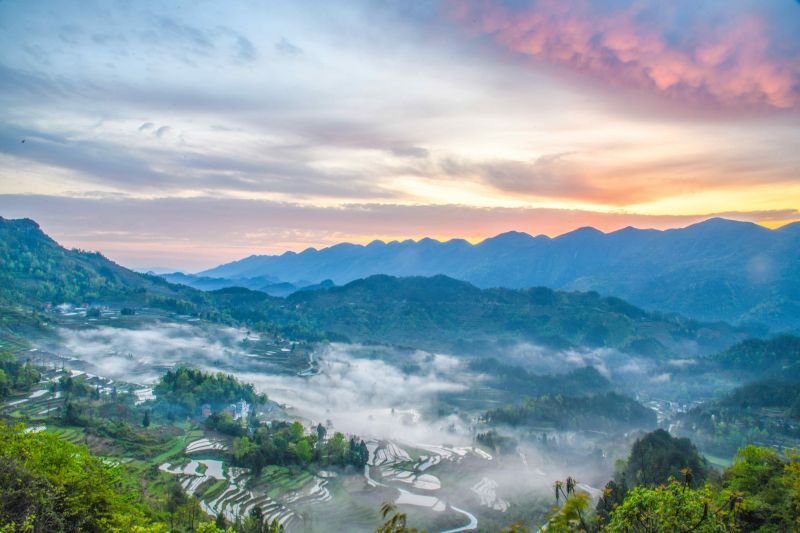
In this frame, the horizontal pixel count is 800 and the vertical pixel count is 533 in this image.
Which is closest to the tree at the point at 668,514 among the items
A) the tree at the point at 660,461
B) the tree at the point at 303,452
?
the tree at the point at 660,461

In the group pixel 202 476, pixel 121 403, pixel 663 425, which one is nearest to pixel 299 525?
pixel 202 476

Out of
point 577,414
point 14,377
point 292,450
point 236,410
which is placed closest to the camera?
point 292,450

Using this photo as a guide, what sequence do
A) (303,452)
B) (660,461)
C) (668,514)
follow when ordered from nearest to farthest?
(668,514) → (660,461) → (303,452)

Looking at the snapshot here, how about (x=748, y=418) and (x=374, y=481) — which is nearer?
(x=374, y=481)

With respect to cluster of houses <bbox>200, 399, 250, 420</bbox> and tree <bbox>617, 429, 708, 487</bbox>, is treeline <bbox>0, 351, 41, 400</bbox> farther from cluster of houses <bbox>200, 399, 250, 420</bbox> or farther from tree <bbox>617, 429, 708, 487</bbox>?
tree <bbox>617, 429, 708, 487</bbox>

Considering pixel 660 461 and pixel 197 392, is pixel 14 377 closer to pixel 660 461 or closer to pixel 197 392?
pixel 197 392

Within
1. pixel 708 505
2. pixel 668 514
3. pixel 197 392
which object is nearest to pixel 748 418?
pixel 708 505

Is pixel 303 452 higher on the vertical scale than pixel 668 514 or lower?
lower

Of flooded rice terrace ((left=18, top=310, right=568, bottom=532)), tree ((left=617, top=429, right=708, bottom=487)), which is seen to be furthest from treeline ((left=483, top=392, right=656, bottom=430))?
tree ((left=617, top=429, right=708, bottom=487))
